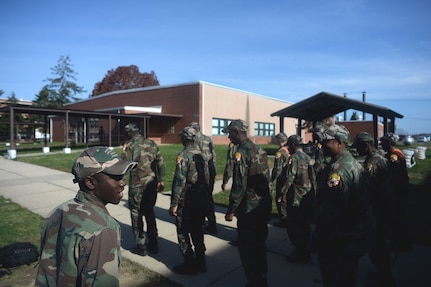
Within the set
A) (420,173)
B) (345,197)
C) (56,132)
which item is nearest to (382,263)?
(345,197)

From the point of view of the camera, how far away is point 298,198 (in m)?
4.82

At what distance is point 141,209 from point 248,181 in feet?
6.32

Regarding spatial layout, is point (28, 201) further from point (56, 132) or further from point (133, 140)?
point (56, 132)

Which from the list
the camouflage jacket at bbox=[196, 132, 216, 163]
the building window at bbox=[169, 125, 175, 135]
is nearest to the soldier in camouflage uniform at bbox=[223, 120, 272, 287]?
the camouflage jacket at bbox=[196, 132, 216, 163]

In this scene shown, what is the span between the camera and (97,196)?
5.91ft

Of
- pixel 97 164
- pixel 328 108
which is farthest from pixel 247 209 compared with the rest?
pixel 328 108

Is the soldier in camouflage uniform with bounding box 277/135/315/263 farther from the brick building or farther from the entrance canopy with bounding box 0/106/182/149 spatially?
the brick building

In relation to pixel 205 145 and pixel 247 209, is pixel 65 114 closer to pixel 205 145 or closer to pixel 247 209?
pixel 205 145

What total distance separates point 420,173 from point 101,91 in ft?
183

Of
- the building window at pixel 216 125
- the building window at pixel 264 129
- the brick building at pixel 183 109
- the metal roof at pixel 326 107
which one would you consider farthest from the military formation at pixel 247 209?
the building window at pixel 264 129

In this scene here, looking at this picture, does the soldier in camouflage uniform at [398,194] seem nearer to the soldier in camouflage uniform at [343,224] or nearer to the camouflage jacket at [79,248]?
the soldier in camouflage uniform at [343,224]

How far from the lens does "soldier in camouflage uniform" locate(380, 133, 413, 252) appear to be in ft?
15.8

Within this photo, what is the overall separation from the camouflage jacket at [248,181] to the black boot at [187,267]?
3.53 feet

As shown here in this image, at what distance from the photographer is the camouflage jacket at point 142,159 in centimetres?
466
